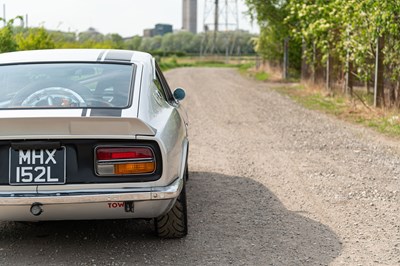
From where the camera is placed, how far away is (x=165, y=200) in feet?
15.4

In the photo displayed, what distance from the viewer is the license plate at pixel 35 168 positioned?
14.8 feet

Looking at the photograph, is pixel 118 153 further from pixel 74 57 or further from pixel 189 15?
pixel 189 15

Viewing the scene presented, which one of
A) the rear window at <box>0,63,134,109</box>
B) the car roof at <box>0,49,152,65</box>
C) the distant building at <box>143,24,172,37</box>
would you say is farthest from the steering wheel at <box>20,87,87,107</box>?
the distant building at <box>143,24,172,37</box>

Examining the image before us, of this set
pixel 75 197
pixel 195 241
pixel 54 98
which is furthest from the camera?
pixel 195 241

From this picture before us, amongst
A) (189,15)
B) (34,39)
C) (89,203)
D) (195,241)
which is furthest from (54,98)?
(189,15)

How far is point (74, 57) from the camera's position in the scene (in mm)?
5695

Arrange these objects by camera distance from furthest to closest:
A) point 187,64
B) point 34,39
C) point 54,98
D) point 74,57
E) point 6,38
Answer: point 187,64, point 34,39, point 6,38, point 74,57, point 54,98

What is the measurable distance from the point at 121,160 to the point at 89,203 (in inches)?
14.2

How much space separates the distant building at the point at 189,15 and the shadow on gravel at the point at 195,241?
509 feet

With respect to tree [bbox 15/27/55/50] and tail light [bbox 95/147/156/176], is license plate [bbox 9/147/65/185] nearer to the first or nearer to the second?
tail light [bbox 95/147/156/176]

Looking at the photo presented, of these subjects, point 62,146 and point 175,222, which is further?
point 175,222

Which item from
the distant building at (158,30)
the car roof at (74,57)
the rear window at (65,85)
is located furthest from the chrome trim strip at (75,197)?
the distant building at (158,30)

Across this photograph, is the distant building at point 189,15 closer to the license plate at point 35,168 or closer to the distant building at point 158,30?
the distant building at point 158,30

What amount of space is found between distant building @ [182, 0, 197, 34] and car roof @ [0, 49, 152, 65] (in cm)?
15489
